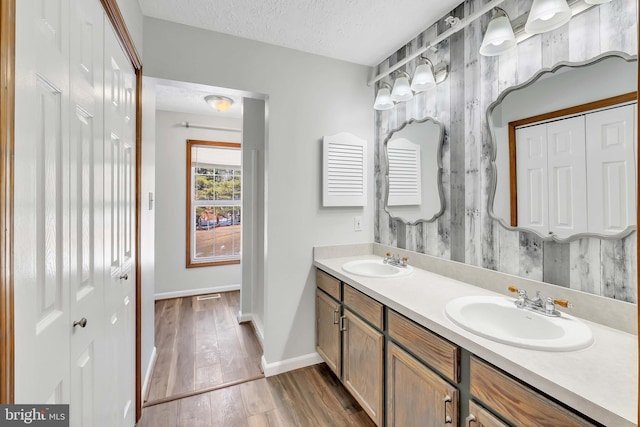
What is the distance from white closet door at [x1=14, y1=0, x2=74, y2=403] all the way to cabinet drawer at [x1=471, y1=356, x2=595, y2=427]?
125 cm

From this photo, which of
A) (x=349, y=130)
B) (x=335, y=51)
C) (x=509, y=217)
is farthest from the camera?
(x=349, y=130)

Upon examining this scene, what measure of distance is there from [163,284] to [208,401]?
2313mm

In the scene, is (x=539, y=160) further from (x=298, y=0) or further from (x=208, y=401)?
(x=208, y=401)

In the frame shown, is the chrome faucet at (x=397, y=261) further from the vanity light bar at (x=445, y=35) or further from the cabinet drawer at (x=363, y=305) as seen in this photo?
the vanity light bar at (x=445, y=35)

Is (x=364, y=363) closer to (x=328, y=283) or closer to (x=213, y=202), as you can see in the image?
(x=328, y=283)

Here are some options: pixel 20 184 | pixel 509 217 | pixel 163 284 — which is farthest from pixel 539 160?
pixel 163 284

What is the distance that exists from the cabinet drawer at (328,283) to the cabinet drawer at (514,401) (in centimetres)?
104

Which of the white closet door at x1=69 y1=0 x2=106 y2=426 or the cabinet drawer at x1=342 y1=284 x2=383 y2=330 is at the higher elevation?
the white closet door at x1=69 y1=0 x2=106 y2=426

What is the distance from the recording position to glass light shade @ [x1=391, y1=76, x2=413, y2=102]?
76.9 inches

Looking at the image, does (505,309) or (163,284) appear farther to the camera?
(163,284)

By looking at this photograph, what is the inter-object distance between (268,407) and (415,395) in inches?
40.2

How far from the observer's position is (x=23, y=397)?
0.61 m

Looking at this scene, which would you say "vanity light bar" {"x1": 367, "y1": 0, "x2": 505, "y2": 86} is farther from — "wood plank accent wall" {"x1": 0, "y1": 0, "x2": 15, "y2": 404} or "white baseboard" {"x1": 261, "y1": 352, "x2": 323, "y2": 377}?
"white baseboard" {"x1": 261, "y1": 352, "x2": 323, "y2": 377}

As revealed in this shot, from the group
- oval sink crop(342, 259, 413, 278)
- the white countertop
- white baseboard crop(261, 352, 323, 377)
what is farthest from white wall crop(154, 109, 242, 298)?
the white countertop
